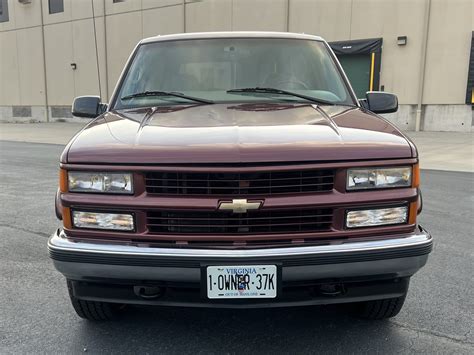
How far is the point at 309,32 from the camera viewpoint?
58.4 feet

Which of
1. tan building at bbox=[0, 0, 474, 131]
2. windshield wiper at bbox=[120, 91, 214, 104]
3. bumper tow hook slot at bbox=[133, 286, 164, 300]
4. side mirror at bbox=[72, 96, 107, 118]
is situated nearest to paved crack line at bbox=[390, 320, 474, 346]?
bumper tow hook slot at bbox=[133, 286, 164, 300]

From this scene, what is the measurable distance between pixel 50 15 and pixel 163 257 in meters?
28.0

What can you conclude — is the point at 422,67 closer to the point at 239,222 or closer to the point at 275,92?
the point at 275,92

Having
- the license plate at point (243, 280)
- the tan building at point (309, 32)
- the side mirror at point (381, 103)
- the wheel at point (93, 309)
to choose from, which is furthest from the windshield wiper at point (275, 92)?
the tan building at point (309, 32)

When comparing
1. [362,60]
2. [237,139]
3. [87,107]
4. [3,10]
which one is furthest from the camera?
[3,10]

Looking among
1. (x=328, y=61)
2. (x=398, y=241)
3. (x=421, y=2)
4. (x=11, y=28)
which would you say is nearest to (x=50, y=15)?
(x=11, y=28)

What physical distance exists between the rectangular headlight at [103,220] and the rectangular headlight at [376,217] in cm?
Result: 113

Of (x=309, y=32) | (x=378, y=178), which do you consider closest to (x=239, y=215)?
(x=378, y=178)

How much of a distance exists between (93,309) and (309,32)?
55.3 feet

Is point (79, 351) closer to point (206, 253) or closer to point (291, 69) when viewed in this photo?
point (206, 253)

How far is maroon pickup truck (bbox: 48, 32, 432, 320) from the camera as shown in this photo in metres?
2.19

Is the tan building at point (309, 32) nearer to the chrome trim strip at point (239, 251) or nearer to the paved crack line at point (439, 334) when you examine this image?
the chrome trim strip at point (239, 251)

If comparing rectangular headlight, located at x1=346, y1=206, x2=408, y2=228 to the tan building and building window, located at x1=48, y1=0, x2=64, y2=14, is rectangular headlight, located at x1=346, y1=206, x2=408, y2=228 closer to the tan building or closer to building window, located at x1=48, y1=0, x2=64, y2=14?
the tan building

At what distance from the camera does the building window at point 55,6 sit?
25620mm
